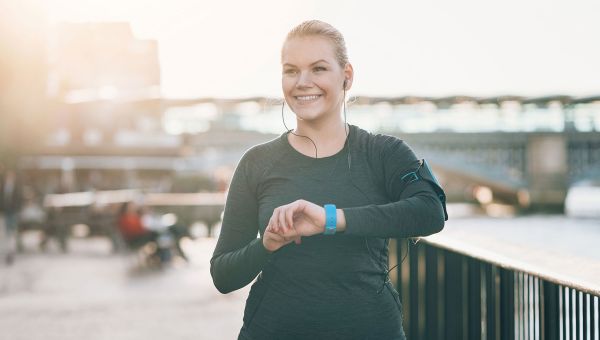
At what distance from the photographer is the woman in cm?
204

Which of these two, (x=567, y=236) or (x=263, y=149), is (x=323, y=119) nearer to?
(x=263, y=149)

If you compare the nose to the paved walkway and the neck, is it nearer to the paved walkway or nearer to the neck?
the neck

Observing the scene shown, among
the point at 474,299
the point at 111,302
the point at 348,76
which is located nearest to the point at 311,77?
the point at 348,76

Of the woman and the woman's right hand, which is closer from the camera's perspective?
the woman's right hand

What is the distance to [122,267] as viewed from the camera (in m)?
13.3

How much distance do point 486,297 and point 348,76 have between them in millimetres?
1717

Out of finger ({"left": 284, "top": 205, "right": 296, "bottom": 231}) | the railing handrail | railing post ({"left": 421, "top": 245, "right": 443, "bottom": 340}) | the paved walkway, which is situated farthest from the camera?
the paved walkway

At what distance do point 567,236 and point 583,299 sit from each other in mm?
28486

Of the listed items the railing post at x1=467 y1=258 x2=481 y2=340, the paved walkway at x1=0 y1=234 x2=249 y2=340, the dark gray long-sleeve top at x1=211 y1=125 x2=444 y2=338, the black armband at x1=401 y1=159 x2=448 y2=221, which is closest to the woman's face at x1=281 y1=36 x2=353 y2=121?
the dark gray long-sleeve top at x1=211 y1=125 x2=444 y2=338

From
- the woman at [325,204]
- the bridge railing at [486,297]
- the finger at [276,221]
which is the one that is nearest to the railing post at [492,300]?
the bridge railing at [486,297]

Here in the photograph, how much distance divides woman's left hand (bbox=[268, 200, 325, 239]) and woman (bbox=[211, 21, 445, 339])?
0.09 metres

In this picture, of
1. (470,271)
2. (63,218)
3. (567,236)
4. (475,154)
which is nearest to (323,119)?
(470,271)

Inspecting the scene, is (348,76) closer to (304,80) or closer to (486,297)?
(304,80)

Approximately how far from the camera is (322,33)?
2.07 m
